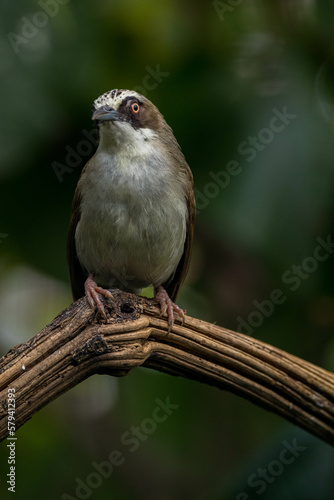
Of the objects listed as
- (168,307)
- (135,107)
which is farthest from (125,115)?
(168,307)

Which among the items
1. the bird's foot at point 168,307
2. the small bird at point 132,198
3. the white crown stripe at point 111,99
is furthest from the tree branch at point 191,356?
the white crown stripe at point 111,99

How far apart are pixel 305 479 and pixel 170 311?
1.46 metres

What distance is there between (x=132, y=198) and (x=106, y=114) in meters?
0.50

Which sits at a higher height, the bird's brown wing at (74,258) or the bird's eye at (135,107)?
the bird's eye at (135,107)

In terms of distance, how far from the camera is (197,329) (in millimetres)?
3256

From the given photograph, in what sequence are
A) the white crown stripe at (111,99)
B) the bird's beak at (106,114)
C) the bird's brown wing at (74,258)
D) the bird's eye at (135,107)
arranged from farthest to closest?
the bird's brown wing at (74,258) → the bird's eye at (135,107) → the white crown stripe at (111,99) → the bird's beak at (106,114)

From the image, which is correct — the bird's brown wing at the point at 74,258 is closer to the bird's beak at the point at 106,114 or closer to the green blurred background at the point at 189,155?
the green blurred background at the point at 189,155

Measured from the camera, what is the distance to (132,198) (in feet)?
13.6

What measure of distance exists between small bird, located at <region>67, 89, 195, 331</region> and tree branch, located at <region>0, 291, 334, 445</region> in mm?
745

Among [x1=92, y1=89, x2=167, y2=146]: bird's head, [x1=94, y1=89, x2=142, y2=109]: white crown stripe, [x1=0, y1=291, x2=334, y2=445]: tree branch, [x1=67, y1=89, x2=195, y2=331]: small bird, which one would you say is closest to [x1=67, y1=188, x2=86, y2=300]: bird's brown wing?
[x1=67, y1=89, x2=195, y2=331]: small bird

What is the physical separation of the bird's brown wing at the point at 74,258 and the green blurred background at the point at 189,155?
6cm

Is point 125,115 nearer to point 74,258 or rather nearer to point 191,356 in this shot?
point 74,258

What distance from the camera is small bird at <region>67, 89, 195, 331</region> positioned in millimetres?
4168

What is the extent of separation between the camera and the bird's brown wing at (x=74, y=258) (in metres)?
4.49
